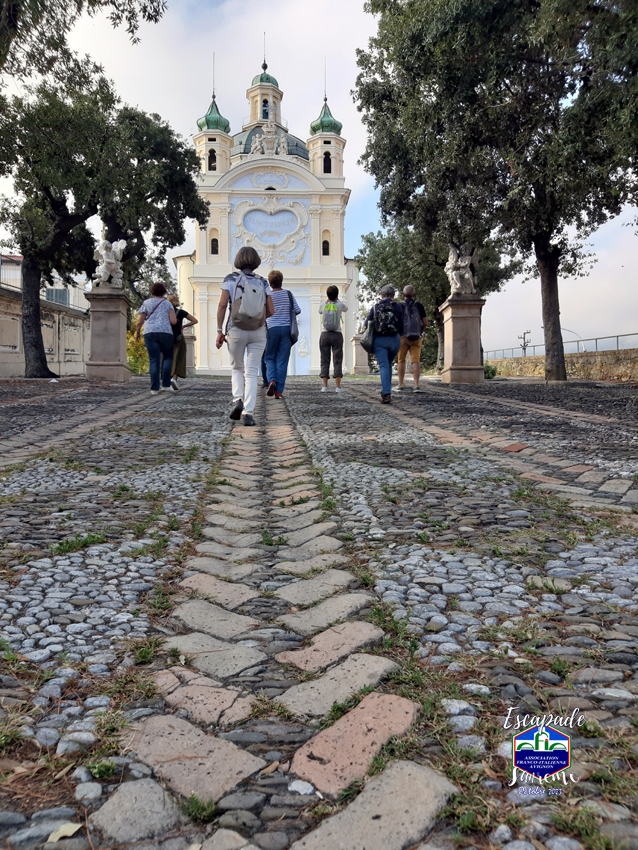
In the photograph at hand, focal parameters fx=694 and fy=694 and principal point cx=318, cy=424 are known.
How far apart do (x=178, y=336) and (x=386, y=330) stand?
17.1 feet

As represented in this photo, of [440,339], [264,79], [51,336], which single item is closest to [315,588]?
[51,336]

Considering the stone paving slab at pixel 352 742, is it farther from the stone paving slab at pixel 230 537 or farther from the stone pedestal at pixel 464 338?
the stone pedestal at pixel 464 338

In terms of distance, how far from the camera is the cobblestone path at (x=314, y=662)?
50.7 inches

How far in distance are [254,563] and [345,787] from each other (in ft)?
4.89

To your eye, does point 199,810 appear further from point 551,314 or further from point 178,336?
point 551,314

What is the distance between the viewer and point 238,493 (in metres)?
4.21

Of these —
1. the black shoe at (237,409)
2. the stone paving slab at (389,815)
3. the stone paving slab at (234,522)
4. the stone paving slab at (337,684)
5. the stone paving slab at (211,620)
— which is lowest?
the stone paving slab at (389,815)

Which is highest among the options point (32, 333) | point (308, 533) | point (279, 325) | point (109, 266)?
point (109, 266)

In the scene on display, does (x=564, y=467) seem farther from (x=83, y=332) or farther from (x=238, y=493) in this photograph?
(x=83, y=332)

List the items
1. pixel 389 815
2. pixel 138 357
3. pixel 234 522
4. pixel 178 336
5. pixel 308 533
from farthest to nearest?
pixel 138 357 → pixel 178 336 → pixel 234 522 → pixel 308 533 → pixel 389 815

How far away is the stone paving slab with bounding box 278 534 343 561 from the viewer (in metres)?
2.90

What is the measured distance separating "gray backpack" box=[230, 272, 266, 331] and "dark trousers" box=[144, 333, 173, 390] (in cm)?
461

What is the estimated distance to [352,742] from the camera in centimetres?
151

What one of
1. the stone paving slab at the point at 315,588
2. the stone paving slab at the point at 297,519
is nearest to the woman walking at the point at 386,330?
the stone paving slab at the point at 297,519
